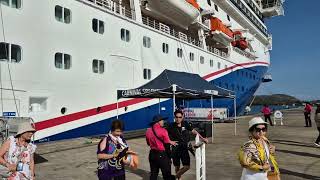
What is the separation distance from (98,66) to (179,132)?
31.4 feet

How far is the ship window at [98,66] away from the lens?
53.2 feet

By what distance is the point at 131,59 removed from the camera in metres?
18.9

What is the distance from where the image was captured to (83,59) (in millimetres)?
15586

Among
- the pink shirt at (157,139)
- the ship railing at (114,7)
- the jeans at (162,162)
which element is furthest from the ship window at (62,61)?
the jeans at (162,162)

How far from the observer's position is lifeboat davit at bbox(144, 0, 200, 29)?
74.4 ft

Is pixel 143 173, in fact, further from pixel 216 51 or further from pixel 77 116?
pixel 216 51

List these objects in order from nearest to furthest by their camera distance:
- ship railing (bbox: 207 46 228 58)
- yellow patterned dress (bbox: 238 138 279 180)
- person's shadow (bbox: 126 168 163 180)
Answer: yellow patterned dress (bbox: 238 138 279 180)
person's shadow (bbox: 126 168 163 180)
ship railing (bbox: 207 46 228 58)

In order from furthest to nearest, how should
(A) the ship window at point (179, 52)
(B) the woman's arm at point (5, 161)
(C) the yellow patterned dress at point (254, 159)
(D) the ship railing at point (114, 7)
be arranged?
1. (A) the ship window at point (179, 52)
2. (D) the ship railing at point (114, 7)
3. (B) the woman's arm at point (5, 161)
4. (C) the yellow patterned dress at point (254, 159)

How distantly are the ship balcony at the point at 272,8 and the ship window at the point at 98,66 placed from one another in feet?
138

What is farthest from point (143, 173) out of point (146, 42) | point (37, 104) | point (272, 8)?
point (272, 8)

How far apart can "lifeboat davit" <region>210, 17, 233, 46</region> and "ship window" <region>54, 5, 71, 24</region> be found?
1806 cm

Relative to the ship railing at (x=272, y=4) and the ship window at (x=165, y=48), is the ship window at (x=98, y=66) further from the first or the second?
the ship railing at (x=272, y=4)

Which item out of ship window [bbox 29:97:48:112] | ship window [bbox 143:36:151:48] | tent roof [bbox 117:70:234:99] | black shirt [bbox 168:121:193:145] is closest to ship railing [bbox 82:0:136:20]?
ship window [bbox 143:36:151:48]

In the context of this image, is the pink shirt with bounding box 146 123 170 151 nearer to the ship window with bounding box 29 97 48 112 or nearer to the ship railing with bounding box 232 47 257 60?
the ship window with bounding box 29 97 48 112
